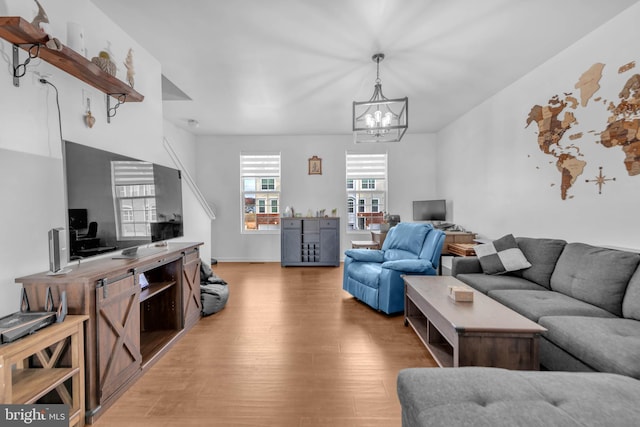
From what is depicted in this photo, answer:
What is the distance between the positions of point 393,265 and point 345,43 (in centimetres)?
228

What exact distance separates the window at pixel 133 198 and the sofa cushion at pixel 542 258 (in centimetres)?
361

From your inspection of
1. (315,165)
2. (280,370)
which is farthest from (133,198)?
(315,165)

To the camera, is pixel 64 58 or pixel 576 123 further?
pixel 576 123

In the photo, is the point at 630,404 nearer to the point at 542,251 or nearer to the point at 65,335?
the point at 542,251

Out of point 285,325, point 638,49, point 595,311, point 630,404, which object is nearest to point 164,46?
point 285,325

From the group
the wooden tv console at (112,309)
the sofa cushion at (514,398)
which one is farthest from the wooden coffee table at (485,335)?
the wooden tv console at (112,309)

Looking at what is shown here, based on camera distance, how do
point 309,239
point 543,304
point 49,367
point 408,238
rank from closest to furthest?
point 49,367 < point 543,304 < point 408,238 < point 309,239

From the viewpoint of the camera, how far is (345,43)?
2.57 meters

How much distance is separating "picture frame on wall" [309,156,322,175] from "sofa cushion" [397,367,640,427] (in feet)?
16.2

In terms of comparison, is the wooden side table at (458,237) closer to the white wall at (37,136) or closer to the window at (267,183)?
the window at (267,183)

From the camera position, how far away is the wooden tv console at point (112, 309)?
4.91 ft

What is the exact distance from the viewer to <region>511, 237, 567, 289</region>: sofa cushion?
2592 millimetres

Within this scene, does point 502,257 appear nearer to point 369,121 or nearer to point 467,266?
point 467,266

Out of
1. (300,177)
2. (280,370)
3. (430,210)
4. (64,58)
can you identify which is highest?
(64,58)
